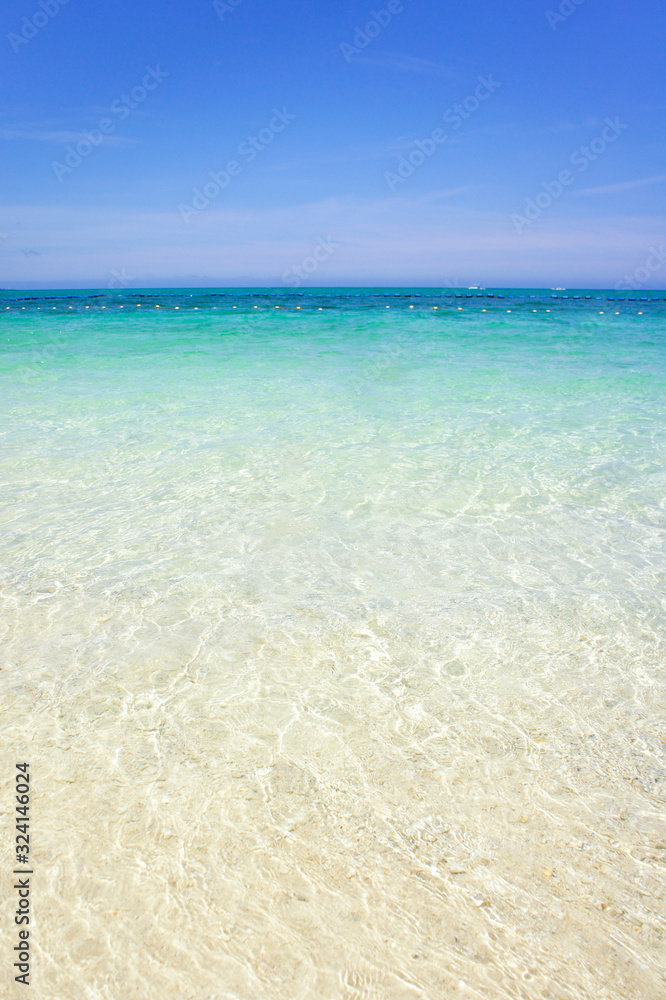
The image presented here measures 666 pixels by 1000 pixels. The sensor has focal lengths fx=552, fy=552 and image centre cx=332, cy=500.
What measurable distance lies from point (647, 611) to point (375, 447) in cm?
415

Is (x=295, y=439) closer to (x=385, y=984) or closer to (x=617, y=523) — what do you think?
(x=617, y=523)

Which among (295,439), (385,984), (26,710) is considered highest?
(295,439)

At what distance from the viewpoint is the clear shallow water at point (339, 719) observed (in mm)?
1832

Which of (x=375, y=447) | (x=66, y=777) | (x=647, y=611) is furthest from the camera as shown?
(x=375, y=447)

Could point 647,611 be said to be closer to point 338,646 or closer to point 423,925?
point 338,646

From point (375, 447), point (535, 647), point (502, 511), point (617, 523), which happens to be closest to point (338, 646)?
point (535, 647)

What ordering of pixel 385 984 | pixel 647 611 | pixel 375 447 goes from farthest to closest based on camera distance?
pixel 375 447 → pixel 647 611 → pixel 385 984

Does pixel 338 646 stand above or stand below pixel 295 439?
below

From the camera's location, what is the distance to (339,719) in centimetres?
272

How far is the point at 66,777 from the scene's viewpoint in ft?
7.80

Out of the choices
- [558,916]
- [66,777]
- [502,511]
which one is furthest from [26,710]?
[502,511]

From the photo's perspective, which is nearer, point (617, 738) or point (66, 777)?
point (66, 777)

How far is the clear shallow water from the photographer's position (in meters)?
1.83

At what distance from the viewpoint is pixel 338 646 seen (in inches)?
129
